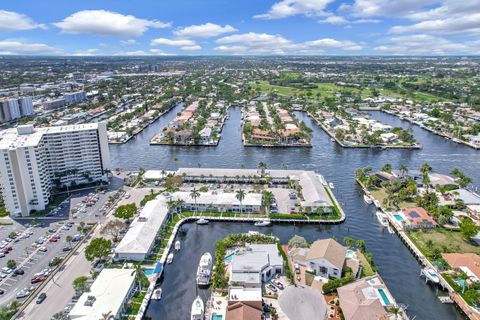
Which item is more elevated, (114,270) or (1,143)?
(1,143)

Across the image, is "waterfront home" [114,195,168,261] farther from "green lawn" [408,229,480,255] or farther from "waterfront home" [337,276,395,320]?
"green lawn" [408,229,480,255]

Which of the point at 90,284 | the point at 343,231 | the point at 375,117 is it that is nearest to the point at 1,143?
the point at 90,284

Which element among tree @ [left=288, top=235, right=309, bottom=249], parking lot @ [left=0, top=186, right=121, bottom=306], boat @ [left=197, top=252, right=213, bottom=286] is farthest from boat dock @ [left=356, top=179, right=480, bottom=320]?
parking lot @ [left=0, top=186, right=121, bottom=306]

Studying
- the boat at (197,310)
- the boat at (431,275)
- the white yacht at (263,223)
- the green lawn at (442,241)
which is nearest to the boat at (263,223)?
the white yacht at (263,223)

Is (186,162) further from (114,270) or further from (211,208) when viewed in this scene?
(114,270)

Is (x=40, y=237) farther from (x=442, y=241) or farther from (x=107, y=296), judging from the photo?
(x=442, y=241)
